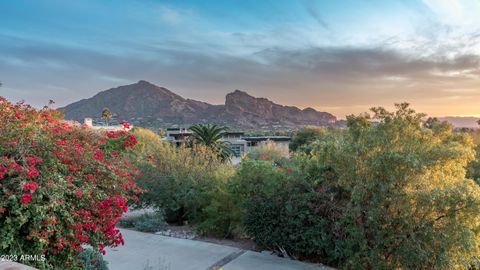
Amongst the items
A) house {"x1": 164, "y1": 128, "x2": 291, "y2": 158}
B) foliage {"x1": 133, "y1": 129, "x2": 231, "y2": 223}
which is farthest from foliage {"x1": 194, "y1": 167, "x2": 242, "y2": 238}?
house {"x1": 164, "y1": 128, "x2": 291, "y2": 158}

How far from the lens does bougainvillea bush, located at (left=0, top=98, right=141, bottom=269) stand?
13.1 feet

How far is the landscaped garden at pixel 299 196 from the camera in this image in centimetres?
428

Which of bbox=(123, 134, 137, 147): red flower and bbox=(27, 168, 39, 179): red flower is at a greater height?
bbox=(123, 134, 137, 147): red flower

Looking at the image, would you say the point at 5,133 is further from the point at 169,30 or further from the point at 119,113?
the point at 119,113

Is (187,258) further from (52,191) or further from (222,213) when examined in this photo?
(52,191)

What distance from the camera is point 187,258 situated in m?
8.15

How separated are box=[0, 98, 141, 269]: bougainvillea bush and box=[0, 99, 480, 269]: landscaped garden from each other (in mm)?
15

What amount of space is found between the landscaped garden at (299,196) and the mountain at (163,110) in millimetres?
70227

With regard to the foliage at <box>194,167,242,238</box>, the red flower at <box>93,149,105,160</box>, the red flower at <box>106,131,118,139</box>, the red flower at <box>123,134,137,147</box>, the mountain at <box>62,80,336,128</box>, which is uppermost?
the mountain at <box>62,80,336,128</box>

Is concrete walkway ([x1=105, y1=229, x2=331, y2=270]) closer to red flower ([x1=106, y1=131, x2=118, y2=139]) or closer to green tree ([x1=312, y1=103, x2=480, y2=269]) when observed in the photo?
green tree ([x1=312, y1=103, x2=480, y2=269])

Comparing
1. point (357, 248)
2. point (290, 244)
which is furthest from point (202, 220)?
point (357, 248)

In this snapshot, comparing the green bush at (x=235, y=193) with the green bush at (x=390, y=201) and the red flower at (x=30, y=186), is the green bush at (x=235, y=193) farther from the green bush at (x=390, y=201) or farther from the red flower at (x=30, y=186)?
the red flower at (x=30, y=186)

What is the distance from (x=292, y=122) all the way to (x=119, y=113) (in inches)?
2008

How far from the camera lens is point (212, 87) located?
118 feet
